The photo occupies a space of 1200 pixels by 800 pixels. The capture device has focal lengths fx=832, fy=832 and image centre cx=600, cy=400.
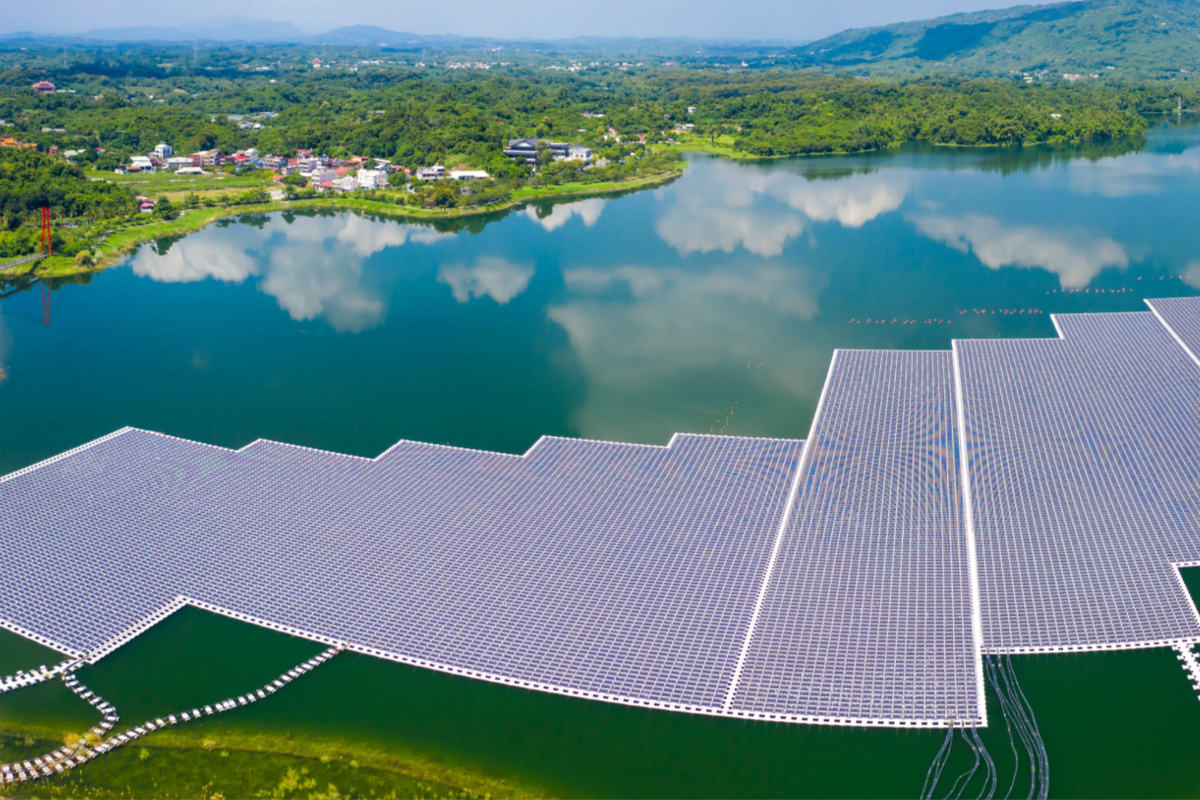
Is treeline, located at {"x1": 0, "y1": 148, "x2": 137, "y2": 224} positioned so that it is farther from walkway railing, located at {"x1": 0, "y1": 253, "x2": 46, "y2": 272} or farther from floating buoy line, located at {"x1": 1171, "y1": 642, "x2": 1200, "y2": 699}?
floating buoy line, located at {"x1": 1171, "y1": 642, "x2": 1200, "y2": 699}

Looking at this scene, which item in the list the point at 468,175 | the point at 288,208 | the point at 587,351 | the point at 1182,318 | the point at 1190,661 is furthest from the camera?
the point at 468,175

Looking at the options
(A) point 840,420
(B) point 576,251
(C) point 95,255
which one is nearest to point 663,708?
(A) point 840,420

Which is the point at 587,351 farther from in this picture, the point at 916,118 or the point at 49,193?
the point at 916,118

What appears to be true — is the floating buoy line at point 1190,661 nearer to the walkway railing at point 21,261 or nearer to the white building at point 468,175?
the walkway railing at point 21,261

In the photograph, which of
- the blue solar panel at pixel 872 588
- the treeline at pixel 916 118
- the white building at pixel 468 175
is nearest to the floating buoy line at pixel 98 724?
the blue solar panel at pixel 872 588

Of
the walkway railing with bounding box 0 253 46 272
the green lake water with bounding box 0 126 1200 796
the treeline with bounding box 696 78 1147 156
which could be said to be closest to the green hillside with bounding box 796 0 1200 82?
the treeline with bounding box 696 78 1147 156

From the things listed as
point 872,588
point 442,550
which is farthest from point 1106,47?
point 442,550

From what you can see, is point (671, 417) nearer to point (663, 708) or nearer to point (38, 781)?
point (663, 708)
